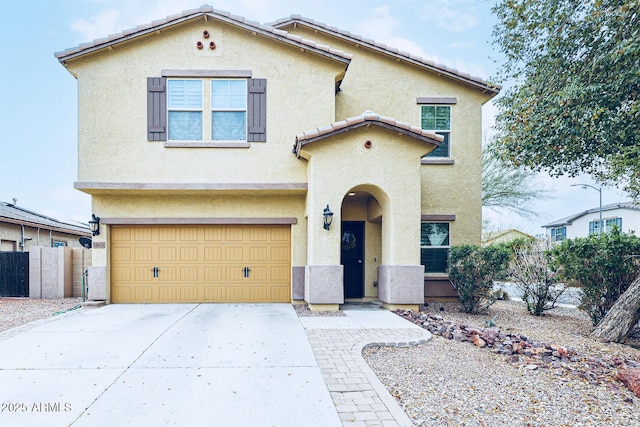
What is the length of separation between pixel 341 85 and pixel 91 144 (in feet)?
23.7

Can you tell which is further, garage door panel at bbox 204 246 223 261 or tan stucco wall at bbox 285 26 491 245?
tan stucco wall at bbox 285 26 491 245

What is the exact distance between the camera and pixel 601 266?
26.8 feet

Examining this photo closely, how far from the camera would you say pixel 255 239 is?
1070 centimetres

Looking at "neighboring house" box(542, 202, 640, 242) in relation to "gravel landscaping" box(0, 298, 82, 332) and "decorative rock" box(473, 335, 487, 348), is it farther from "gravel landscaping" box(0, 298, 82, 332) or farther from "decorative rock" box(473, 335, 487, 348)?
"gravel landscaping" box(0, 298, 82, 332)

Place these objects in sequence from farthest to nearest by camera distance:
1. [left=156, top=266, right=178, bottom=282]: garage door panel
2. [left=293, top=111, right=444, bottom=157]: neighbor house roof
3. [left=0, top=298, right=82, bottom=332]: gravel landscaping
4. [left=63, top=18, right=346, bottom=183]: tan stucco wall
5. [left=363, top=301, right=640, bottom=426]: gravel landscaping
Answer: [left=156, top=266, right=178, bottom=282]: garage door panel → [left=63, top=18, right=346, bottom=183]: tan stucco wall → [left=293, top=111, right=444, bottom=157]: neighbor house roof → [left=0, top=298, right=82, bottom=332]: gravel landscaping → [left=363, top=301, right=640, bottom=426]: gravel landscaping

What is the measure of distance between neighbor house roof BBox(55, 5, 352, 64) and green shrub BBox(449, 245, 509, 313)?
6.07 meters

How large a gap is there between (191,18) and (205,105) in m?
2.25

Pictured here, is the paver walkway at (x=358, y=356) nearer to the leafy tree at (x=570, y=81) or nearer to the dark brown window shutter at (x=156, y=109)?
the leafy tree at (x=570, y=81)

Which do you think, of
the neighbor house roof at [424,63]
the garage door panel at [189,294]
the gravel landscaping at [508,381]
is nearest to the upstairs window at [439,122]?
the neighbor house roof at [424,63]

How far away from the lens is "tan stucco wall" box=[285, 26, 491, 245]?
11.5 metres

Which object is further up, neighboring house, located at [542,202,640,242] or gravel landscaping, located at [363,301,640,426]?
neighboring house, located at [542,202,640,242]

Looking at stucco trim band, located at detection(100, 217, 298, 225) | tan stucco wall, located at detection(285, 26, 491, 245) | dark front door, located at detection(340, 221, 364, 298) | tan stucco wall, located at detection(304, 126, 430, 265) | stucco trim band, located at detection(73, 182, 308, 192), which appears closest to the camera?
tan stucco wall, located at detection(304, 126, 430, 265)

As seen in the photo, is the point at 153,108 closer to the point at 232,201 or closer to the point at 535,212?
the point at 232,201

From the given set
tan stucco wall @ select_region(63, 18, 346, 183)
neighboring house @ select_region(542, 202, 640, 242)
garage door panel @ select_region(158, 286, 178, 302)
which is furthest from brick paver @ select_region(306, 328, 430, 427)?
neighboring house @ select_region(542, 202, 640, 242)
